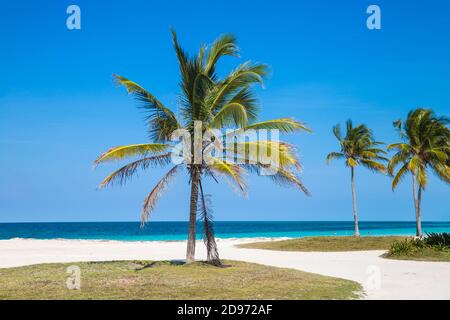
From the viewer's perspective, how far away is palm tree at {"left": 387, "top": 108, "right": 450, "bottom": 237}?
31828mm

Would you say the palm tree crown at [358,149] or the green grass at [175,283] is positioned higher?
the palm tree crown at [358,149]

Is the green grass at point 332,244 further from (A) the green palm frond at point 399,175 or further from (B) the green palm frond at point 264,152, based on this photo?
(B) the green palm frond at point 264,152

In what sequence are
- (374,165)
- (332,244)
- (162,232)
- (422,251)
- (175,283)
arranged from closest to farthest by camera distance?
(175,283) → (422,251) → (332,244) → (374,165) → (162,232)

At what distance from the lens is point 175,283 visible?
12.9 meters

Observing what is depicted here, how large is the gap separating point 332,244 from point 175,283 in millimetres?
19436

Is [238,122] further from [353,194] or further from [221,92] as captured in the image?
[353,194]

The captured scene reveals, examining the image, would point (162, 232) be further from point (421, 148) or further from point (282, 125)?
point (282, 125)

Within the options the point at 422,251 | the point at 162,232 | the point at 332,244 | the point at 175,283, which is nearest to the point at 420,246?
the point at 422,251

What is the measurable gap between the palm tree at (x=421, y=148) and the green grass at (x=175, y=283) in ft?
64.6

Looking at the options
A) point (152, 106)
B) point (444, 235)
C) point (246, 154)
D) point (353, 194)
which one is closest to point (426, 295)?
point (246, 154)

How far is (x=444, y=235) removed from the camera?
76.6 ft

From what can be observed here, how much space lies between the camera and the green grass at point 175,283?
11156 mm

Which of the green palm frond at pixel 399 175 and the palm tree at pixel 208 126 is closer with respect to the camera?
the palm tree at pixel 208 126

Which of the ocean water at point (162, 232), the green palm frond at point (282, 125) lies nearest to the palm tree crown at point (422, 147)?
the green palm frond at point (282, 125)
